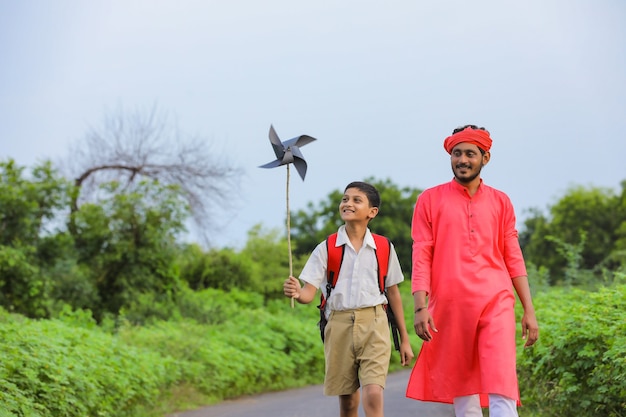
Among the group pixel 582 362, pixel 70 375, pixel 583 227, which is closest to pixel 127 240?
pixel 70 375

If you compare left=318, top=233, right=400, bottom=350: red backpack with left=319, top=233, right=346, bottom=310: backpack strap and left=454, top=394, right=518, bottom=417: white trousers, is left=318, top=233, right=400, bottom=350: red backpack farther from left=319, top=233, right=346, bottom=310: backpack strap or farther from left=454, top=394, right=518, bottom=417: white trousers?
left=454, top=394, right=518, bottom=417: white trousers

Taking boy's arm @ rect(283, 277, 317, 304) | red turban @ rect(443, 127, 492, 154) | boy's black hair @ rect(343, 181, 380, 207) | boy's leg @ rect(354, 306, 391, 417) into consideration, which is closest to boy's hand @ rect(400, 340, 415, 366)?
boy's leg @ rect(354, 306, 391, 417)

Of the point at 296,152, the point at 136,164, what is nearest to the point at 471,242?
the point at 296,152

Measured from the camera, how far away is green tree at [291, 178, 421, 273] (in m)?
45.8

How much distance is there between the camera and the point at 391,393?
1587 cm

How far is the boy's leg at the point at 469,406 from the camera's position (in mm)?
6434

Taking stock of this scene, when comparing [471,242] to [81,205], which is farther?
[81,205]

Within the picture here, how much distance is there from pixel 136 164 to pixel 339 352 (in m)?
24.5

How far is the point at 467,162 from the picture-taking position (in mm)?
6574

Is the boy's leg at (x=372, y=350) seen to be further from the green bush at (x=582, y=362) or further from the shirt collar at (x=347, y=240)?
the green bush at (x=582, y=362)

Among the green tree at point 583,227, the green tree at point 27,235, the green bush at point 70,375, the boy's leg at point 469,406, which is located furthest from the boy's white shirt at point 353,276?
the green tree at point 583,227

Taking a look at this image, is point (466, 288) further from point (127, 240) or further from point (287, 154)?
point (127, 240)

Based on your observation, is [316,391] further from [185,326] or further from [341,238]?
[341,238]

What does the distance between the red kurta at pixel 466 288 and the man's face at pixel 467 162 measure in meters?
0.12
